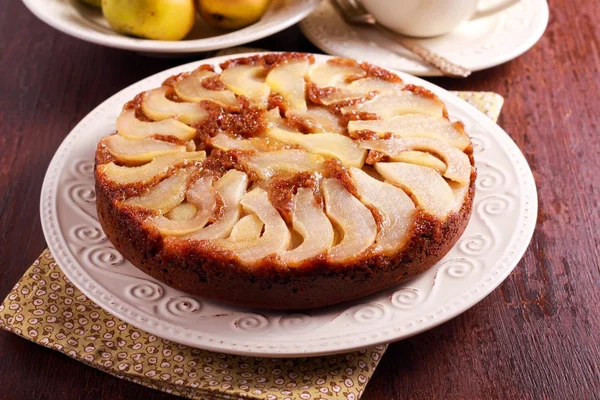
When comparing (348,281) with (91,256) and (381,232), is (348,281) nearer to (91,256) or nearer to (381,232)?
(381,232)

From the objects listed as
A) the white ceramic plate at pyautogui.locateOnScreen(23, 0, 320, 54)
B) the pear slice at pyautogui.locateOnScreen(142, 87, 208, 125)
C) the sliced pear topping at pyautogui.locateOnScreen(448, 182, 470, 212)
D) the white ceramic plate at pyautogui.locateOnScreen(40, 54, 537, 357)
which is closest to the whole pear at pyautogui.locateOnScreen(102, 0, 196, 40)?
the white ceramic plate at pyautogui.locateOnScreen(23, 0, 320, 54)

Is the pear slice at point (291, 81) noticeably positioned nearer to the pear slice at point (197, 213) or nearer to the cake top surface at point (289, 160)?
the cake top surface at point (289, 160)

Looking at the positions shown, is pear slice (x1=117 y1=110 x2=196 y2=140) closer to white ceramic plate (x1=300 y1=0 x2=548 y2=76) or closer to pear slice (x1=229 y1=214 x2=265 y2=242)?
pear slice (x1=229 y1=214 x2=265 y2=242)

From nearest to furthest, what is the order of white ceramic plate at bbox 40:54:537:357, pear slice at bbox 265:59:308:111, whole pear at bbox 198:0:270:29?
white ceramic plate at bbox 40:54:537:357 → pear slice at bbox 265:59:308:111 → whole pear at bbox 198:0:270:29

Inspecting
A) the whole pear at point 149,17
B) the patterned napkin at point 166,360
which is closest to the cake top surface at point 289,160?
the patterned napkin at point 166,360

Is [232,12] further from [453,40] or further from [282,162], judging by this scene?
[282,162]

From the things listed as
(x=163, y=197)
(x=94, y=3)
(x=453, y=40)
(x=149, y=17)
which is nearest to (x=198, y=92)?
(x=163, y=197)
